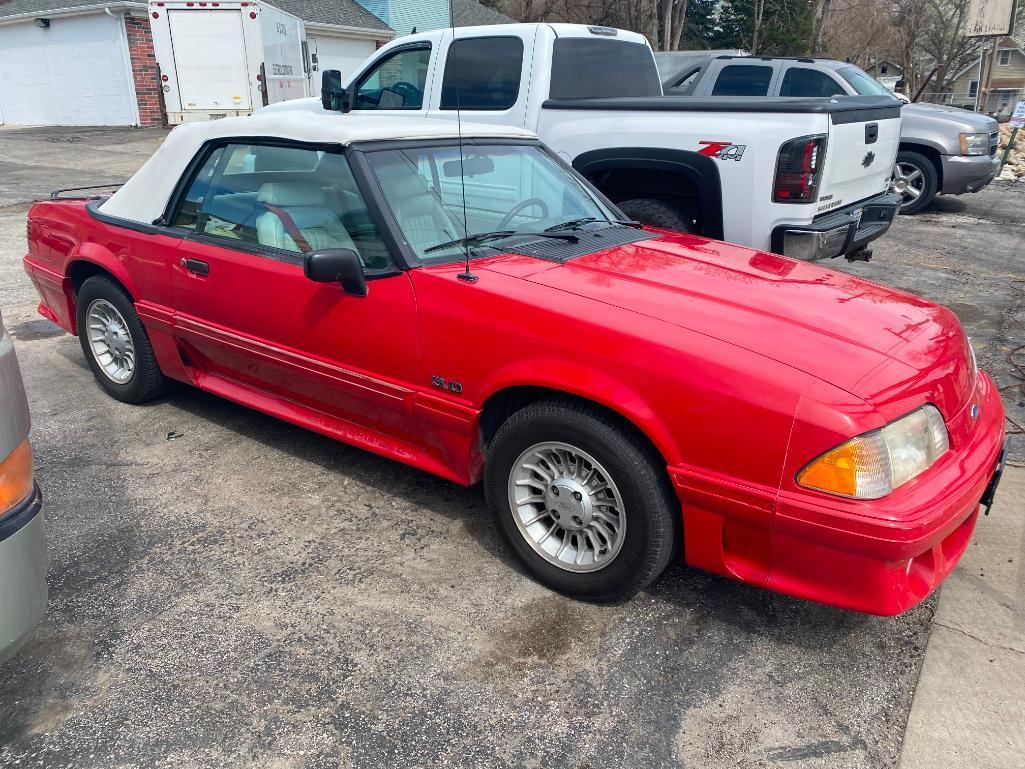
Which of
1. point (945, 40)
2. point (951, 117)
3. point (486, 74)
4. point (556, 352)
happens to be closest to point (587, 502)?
point (556, 352)

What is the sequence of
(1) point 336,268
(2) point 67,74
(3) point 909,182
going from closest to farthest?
(1) point 336,268, (3) point 909,182, (2) point 67,74

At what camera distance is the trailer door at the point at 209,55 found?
16000 millimetres

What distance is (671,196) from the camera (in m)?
5.89

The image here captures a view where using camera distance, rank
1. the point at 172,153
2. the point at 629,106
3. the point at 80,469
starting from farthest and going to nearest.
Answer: the point at 629,106
the point at 172,153
the point at 80,469

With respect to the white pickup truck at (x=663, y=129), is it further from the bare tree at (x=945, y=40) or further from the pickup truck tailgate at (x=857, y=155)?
the bare tree at (x=945, y=40)

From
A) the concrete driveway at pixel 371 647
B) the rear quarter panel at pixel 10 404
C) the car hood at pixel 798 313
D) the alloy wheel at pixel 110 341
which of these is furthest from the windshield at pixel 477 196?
the alloy wheel at pixel 110 341

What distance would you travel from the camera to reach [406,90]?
23.3 feet

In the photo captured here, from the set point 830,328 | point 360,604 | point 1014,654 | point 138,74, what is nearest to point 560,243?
point 830,328

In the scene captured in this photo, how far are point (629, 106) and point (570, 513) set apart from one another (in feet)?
12.7

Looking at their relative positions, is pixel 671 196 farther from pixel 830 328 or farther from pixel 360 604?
pixel 360 604

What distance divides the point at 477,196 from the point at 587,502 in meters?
1.54

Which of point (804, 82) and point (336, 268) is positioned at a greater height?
point (804, 82)

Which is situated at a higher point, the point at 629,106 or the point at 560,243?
the point at 629,106

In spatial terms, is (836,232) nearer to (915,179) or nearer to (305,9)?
(915,179)
